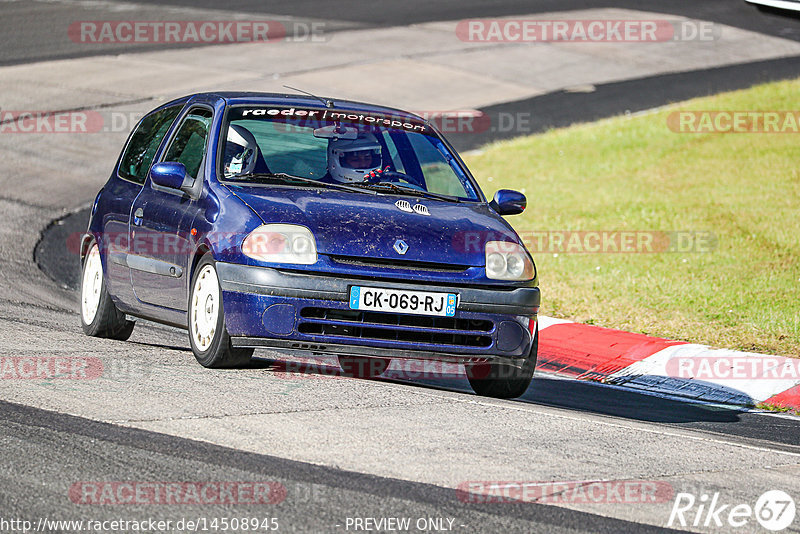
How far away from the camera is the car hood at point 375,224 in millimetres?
6980

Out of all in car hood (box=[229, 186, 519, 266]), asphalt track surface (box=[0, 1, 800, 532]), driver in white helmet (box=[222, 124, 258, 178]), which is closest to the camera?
asphalt track surface (box=[0, 1, 800, 532])

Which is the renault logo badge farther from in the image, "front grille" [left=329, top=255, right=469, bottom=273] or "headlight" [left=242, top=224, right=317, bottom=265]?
"headlight" [left=242, top=224, right=317, bottom=265]

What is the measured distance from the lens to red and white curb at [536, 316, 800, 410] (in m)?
9.10

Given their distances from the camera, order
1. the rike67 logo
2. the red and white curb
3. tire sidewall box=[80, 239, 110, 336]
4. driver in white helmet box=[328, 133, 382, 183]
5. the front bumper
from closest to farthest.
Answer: the rike67 logo < the front bumper < driver in white helmet box=[328, 133, 382, 183] < tire sidewall box=[80, 239, 110, 336] < the red and white curb

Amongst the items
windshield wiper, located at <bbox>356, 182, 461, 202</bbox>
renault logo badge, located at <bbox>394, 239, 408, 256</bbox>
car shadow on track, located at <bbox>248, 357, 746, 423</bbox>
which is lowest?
car shadow on track, located at <bbox>248, 357, 746, 423</bbox>

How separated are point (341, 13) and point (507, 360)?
23751mm

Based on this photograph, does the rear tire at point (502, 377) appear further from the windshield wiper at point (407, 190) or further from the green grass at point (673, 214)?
the green grass at point (673, 214)

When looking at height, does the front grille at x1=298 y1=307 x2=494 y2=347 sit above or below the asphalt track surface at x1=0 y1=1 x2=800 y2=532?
above

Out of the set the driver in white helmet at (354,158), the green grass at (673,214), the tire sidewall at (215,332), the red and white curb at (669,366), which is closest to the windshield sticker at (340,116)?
the driver in white helmet at (354,158)

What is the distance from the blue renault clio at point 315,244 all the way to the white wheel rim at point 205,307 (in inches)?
0.5

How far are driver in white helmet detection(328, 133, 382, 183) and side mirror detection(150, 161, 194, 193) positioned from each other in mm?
860

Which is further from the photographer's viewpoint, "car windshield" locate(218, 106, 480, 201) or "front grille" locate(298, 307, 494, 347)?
"car windshield" locate(218, 106, 480, 201)

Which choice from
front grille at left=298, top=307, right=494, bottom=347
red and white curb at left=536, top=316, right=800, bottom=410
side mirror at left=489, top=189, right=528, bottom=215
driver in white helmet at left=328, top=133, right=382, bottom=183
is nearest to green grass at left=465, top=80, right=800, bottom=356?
red and white curb at left=536, top=316, right=800, bottom=410

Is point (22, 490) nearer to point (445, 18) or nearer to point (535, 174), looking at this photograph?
point (535, 174)
